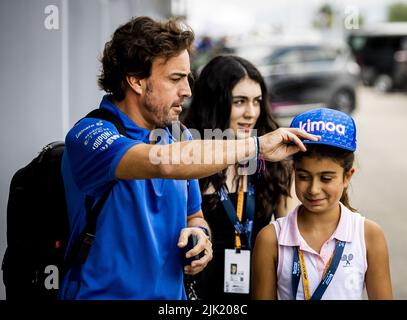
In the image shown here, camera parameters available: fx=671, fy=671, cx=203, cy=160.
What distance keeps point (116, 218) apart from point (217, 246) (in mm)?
→ 975

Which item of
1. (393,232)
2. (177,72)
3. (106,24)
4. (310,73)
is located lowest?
(393,232)

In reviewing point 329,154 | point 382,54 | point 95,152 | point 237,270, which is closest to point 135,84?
point 95,152

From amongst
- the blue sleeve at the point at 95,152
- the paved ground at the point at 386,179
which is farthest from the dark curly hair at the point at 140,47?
the paved ground at the point at 386,179

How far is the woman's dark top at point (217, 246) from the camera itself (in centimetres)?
279

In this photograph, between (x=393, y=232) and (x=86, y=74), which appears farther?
(x=393, y=232)

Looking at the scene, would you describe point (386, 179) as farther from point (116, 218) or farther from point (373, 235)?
point (116, 218)

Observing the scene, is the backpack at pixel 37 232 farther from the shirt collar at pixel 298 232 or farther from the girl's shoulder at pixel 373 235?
the girl's shoulder at pixel 373 235

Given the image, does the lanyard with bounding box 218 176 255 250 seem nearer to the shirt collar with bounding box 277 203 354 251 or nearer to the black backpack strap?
the shirt collar with bounding box 277 203 354 251

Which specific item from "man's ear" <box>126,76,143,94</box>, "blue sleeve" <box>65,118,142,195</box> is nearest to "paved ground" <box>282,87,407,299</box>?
"man's ear" <box>126,76,143,94</box>

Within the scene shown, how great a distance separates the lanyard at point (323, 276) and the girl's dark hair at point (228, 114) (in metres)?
0.67
